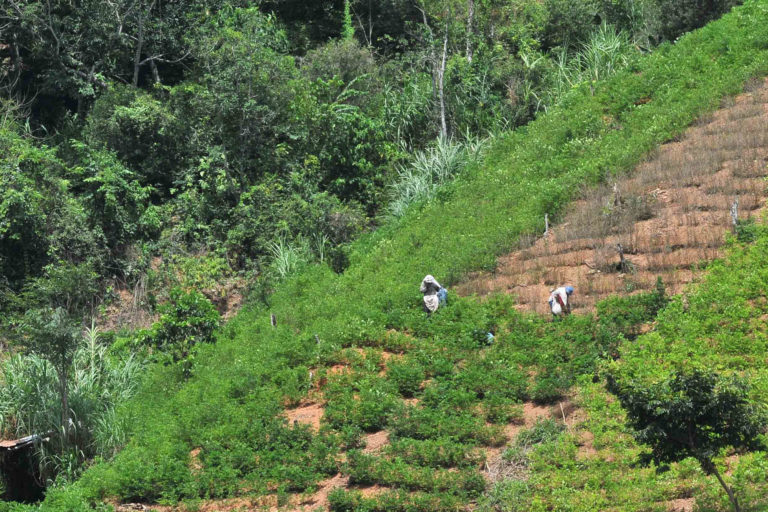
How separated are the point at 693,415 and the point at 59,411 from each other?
9.96m

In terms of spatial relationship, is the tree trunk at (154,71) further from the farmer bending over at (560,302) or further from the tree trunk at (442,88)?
the farmer bending over at (560,302)

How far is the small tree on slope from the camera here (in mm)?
8156

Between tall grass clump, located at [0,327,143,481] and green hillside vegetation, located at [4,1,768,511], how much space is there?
45 centimetres

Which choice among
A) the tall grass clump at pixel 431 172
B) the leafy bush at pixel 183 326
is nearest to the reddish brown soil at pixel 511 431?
the leafy bush at pixel 183 326

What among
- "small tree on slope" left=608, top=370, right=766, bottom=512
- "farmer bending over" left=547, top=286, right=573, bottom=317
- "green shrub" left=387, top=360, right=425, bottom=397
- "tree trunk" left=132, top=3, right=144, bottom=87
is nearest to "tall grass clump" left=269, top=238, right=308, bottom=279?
"tree trunk" left=132, top=3, right=144, bottom=87

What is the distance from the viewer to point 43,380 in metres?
15.2

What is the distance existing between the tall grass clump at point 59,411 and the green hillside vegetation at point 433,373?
447 millimetres

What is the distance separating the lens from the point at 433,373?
13289 millimetres

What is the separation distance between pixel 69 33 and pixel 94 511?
14129mm

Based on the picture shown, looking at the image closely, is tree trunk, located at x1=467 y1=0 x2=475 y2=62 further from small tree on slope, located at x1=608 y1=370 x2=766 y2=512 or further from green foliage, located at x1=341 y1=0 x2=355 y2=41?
small tree on slope, located at x1=608 y1=370 x2=766 y2=512

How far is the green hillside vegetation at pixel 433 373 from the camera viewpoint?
10.8 meters

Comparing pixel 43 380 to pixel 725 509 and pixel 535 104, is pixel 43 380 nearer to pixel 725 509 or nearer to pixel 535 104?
pixel 725 509

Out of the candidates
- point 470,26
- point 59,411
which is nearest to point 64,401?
point 59,411

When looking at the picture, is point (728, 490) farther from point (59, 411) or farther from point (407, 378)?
point (59, 411)
